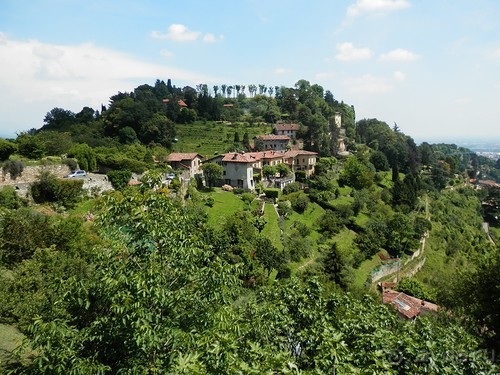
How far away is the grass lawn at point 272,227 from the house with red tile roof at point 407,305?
9557mm

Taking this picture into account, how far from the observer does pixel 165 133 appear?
5784 cm

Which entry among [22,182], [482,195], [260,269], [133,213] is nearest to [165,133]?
[22,182]

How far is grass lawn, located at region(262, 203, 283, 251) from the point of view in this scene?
105ft

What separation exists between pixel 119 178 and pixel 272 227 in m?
15.2

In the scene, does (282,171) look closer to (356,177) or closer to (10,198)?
(356,177)

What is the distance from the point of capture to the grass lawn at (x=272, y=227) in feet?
105

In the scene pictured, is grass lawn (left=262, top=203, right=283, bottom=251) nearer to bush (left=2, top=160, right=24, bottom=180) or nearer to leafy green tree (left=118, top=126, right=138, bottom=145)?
bush (left=2, top=160, right=24, bottom=180)

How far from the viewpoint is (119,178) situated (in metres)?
33.8

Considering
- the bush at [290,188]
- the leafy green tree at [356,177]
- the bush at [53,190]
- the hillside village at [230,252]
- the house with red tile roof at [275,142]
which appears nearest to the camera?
the hillside village at [230,252]

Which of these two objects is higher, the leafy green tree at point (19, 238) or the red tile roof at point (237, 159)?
the red tile roof at point (237, 159)

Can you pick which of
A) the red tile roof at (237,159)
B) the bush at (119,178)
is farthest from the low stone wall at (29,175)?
the red tile roof at (237,159)

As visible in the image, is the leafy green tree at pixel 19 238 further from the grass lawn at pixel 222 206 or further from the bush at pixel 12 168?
the grass lawn at pixel 222 206

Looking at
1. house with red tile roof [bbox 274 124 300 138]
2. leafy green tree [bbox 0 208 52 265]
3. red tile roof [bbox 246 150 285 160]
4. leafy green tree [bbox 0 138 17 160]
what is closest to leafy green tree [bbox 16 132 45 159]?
leafy green tree [bbox 0 138 17 160]

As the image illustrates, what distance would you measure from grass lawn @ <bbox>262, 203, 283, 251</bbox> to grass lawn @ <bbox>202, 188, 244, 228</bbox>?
288 centimetres
